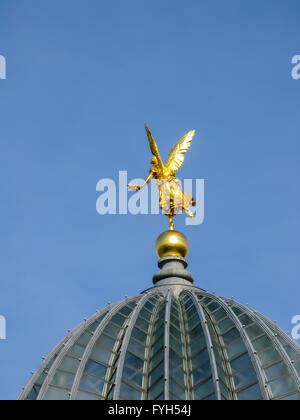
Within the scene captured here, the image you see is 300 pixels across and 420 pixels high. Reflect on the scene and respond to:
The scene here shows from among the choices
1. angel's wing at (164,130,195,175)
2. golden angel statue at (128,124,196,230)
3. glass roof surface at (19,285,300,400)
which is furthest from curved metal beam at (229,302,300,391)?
angel's wing at (164,130,195,175)

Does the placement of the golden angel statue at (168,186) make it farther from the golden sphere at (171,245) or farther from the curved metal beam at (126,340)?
the curved metal beam at (126,340)

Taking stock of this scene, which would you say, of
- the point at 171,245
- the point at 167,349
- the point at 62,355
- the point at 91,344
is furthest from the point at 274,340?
the point at 171,245

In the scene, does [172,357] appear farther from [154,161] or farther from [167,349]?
[154,161]

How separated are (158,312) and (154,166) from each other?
10069 mm

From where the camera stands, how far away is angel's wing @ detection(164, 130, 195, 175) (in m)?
62.7

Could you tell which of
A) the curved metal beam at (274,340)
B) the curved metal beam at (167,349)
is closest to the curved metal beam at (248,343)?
the curved metal beam at (274,340)

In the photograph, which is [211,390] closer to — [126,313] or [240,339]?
[240,339]

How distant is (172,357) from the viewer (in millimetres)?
51406

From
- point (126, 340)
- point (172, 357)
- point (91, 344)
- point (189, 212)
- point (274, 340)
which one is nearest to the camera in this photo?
point (172, 357)

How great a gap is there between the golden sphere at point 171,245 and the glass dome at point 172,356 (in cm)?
501

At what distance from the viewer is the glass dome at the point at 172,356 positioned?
49281 mm

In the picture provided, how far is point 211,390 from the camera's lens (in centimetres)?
4856

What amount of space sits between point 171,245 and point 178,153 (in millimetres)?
5644
